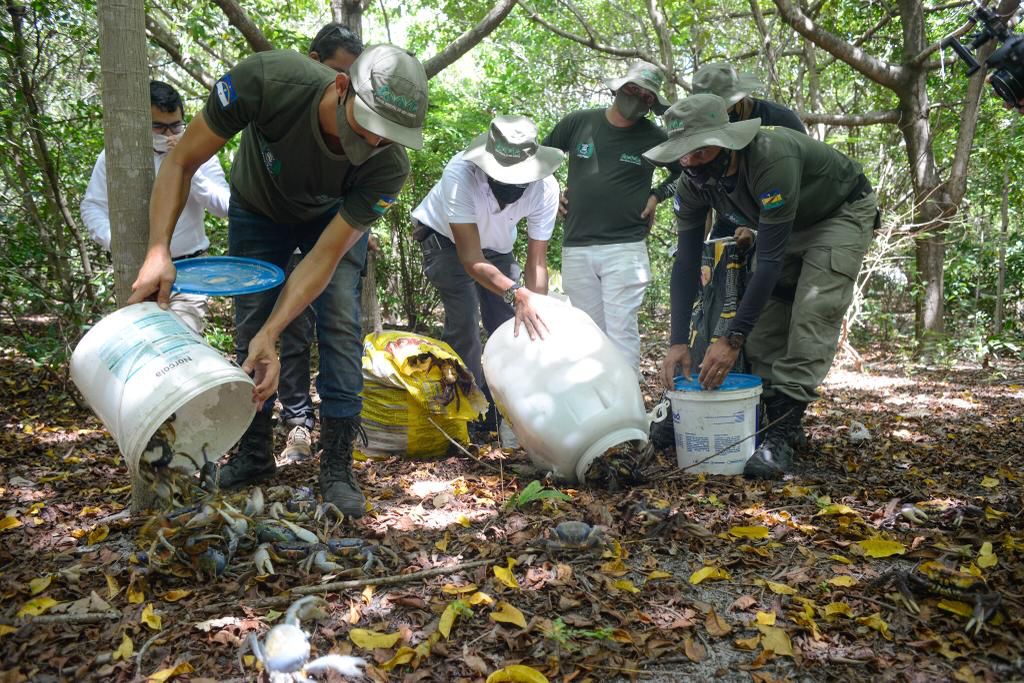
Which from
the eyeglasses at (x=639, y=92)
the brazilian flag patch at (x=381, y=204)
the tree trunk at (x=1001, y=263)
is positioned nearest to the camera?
the brazilian flag patch at (x=381, y=204)

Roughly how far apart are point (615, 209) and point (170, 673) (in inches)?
122

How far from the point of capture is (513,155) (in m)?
3.31

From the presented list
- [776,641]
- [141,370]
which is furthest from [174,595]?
[776,641]

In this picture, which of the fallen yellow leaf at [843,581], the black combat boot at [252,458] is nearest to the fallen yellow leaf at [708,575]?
the fallen yellow leaf at [843,581]

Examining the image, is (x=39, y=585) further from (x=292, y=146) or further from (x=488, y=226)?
(x=488, y=226)

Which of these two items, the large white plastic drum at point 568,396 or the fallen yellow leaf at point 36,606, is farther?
the large white plastic drum at point 568,396

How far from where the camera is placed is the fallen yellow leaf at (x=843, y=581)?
2039 mm

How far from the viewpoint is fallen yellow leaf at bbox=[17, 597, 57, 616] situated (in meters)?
1.89

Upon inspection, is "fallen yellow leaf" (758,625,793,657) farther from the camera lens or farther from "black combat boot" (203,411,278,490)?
the camera lens

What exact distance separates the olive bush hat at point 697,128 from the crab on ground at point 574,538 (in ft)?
4.85

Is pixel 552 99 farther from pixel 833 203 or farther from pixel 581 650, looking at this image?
pixel 581 650

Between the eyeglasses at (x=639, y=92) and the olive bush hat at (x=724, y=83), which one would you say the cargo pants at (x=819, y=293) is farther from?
the eyeglasses at (x=639, y=92)

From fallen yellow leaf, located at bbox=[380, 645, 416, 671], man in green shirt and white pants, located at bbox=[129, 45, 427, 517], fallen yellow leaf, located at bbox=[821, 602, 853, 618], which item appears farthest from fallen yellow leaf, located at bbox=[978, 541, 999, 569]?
man in green shirt and white pants, located at bbox=[129, 45, 427, 517]

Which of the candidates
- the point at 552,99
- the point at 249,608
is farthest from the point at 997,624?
the point at 552,99
